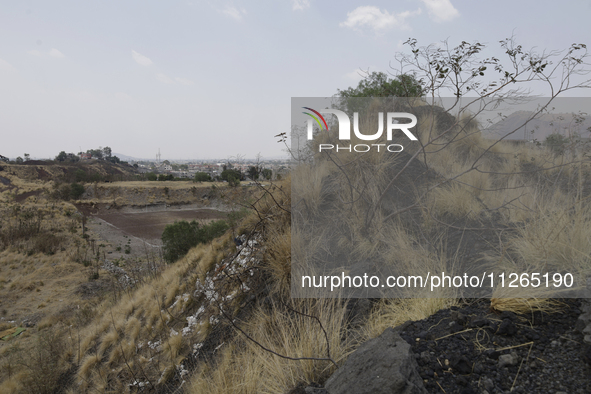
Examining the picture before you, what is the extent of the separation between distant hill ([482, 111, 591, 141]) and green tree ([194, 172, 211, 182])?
39022 millimetres

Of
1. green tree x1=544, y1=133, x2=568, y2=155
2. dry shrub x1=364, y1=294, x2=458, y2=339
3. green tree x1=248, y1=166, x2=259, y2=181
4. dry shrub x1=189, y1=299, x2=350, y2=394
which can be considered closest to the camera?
dry shrub x1=189, y1=299, x2=350, y2=394

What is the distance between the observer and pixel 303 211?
15.3 ft

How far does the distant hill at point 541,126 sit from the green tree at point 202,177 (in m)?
39.0

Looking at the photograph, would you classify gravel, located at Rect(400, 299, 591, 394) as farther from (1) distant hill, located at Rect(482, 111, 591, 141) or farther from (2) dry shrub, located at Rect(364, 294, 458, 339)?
(1) distant hill, located at Rect(482, 111, 591, 141)

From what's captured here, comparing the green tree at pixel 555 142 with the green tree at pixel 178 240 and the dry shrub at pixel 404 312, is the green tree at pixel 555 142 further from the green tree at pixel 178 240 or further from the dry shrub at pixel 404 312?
the green tree at pixel 178 240

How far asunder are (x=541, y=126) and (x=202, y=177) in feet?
130

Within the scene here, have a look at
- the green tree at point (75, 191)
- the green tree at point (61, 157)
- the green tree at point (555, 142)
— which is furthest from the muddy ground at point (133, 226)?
the green tree at point (61, 157)

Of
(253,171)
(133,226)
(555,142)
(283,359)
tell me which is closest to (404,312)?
(283,359)

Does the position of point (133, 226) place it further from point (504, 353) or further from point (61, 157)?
point (61, 157)

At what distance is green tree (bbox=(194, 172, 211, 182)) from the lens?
4135 cm

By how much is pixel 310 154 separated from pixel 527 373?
4.85 meters

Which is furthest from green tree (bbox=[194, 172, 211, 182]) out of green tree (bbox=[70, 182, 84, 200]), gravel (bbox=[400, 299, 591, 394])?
gravel (bbox=[400, 299, 591, 394])

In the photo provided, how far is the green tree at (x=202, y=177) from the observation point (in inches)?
1628

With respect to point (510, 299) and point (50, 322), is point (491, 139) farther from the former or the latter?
point (50, 322)
